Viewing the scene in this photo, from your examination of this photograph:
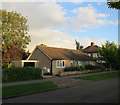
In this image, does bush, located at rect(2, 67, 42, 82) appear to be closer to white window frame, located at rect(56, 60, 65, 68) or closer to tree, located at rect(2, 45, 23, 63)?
tree, located at rect(2, 45, 23, 63)

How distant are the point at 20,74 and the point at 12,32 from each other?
1197 centimetres

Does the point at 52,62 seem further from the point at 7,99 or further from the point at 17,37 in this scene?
the point at 7,99

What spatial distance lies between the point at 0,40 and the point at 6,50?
1806mm

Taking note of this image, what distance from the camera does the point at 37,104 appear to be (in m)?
8.11

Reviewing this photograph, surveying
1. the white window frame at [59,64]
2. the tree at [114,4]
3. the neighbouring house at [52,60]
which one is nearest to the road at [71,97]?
the tree at [114,4]

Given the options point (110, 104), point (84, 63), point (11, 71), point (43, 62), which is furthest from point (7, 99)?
point (84, 63)

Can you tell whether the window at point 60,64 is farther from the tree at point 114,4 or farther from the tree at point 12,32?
the tree at point 114,4

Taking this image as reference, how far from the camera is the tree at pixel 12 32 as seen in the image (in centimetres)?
2441

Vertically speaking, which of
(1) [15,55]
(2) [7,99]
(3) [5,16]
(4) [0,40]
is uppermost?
(3) [5,16]

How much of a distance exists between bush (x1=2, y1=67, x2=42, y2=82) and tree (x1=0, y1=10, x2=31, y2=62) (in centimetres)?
708

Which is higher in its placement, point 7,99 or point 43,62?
point 43,62

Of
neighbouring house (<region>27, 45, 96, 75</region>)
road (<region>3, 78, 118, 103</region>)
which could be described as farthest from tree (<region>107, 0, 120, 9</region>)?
neighbouring house (<region>27, 45, 96, 75</region>)

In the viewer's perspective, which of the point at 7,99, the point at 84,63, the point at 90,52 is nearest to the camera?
the point at 7,99

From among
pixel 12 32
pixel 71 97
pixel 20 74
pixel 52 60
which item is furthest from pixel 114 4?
pixel 12 32
